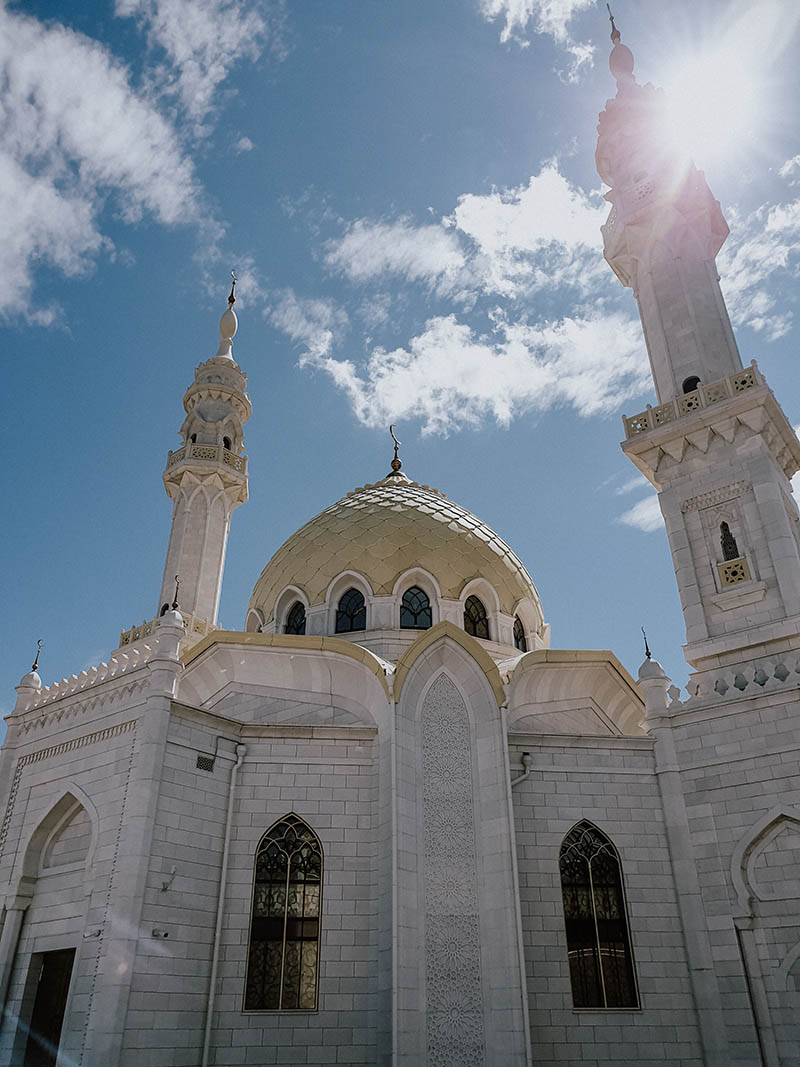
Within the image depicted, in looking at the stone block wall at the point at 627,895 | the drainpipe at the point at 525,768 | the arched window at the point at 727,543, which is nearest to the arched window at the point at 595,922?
the stone block wall at the point at 627,895

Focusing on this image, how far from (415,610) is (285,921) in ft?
23.9

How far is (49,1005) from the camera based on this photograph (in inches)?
445

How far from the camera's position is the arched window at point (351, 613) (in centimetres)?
1730

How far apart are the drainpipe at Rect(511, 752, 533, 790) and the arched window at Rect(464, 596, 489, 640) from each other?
16.0 feet

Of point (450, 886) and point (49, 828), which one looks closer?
point (450, 886)

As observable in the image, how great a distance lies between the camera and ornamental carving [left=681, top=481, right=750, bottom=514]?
14.9 metres

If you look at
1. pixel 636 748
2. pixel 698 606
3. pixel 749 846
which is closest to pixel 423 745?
pixel 636 748

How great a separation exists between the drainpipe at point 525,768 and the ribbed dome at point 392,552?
518 cm

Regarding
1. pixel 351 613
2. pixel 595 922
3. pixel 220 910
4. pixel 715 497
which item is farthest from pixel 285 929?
pixel 715 497

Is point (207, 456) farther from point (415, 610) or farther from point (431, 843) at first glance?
point (431, 843)

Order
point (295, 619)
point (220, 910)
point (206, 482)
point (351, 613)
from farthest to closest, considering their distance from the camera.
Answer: point (206, 482) < point (295, 619) < point (351, 613) < point (220, 910)

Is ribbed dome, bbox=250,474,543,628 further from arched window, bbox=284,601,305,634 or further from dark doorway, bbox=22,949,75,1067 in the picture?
dark doorway, bbox=22,949,75,1067

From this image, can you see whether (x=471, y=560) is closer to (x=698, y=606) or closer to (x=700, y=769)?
(x=698, y=606)

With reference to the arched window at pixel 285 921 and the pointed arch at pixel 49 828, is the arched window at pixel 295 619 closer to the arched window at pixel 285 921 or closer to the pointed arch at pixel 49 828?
the arched window at pixel 285 921
